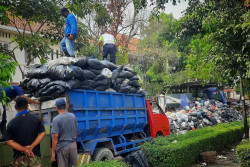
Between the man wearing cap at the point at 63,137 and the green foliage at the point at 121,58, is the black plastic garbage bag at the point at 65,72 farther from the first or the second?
the green foliage at the point at 121,58

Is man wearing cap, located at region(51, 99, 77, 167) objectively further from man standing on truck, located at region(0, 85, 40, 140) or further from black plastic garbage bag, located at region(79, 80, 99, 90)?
black plastic garbage bag, located at region(79, 80, 99, 90)

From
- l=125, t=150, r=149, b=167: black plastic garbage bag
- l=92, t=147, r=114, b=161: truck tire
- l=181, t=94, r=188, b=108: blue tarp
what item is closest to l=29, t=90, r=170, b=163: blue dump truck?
l=92, t=147, r=114, b=161: truck tire

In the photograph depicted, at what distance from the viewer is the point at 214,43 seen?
8.84 metres

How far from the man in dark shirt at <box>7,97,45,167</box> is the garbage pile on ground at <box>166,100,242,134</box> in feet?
28.2

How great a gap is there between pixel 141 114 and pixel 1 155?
15.9ft

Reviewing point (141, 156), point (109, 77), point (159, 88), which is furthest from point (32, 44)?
point (159, 88)

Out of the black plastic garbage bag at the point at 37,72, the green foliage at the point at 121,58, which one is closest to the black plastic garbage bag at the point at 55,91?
the black plastic garbage bag at the point at 37,72

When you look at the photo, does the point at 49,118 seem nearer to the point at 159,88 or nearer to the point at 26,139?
the point at 26,139

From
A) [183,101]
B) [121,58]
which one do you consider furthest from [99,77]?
[183,101]

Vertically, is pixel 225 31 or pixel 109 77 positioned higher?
pixel 225 31

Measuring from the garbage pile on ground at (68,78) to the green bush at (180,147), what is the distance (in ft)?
5.63

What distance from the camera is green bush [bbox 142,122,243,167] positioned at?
6668 millimetres

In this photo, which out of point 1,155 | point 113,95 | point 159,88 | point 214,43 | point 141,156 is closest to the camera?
point 1,155

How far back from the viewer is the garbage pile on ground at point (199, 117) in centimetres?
1493
